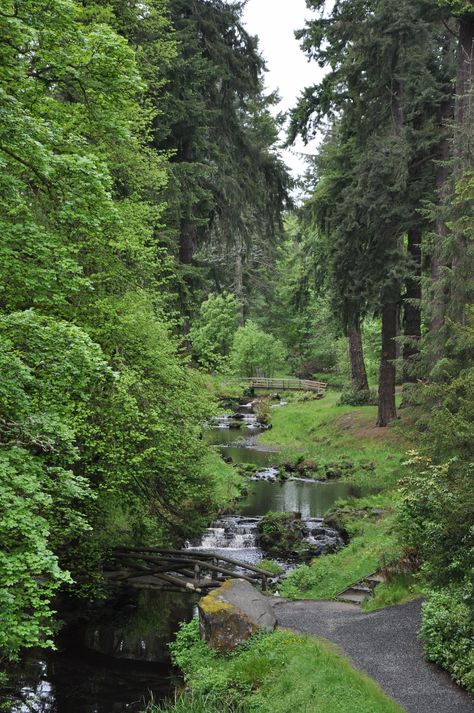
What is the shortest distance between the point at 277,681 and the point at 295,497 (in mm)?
14991

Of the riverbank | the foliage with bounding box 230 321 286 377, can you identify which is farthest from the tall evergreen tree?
the foliage with bounding box 230 321 286 377

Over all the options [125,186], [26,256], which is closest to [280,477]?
[125,186]

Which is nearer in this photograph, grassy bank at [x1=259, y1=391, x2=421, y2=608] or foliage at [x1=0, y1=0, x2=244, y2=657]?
foliage at [x1=0, y1=0, x2=244, y2=657]

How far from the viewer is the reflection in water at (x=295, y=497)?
23219 mm

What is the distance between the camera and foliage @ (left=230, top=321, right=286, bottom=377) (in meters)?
54.7

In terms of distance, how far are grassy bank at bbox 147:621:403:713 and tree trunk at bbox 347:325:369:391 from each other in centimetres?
2657

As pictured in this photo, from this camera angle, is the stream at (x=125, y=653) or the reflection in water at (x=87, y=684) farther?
the stream at (x=125, y=653)

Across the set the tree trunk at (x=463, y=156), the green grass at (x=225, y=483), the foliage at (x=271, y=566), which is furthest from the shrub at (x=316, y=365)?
the foliage at (x=271, y=566)

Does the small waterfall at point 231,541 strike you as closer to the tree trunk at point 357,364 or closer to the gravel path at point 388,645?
the gravel path at point 388,645

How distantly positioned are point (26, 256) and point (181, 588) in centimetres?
849

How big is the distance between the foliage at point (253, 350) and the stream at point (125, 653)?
107 feet

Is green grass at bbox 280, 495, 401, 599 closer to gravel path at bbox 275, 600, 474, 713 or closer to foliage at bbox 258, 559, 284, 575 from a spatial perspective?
foliage at bbox 258, 559, 284, 575

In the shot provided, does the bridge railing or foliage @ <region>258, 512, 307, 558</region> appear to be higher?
the bridge railing

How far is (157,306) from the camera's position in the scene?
15.7m
